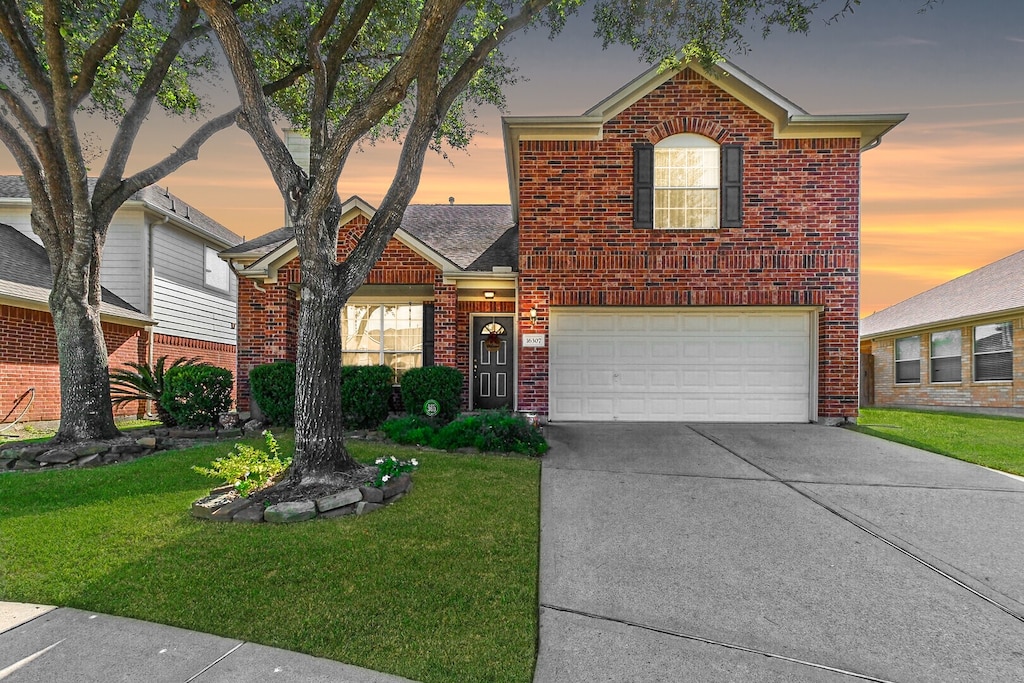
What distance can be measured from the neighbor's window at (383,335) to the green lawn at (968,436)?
9.06 metres

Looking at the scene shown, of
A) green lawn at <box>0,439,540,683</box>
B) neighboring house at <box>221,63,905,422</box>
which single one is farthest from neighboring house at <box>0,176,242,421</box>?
neighboring house at <box>221,63,905,422</box>

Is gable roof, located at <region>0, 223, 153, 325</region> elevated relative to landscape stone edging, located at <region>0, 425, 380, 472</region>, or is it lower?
elevated

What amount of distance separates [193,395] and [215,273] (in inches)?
390

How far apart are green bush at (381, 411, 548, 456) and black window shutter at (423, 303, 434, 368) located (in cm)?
343

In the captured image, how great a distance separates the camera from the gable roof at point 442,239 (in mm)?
11125

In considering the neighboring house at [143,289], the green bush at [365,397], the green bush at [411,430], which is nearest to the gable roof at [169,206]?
the neighboring house at [143,289]

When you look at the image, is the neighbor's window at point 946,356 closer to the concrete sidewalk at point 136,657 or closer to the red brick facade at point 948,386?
the red brick facade at point 948,386

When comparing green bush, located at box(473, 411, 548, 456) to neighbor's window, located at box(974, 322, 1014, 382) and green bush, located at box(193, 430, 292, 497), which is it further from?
neighbor's window, located at box(974, 322, 1014, 382)

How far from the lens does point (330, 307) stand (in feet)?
20.0

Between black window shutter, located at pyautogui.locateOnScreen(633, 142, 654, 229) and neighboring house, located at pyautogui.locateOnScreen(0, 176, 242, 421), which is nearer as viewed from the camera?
black window shutter, located at pyautogui.locateOnScreen(633, 142, 654, 229)

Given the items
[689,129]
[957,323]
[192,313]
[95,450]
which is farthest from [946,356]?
[192,313]

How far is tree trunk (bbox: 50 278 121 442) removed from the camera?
845 centimetres

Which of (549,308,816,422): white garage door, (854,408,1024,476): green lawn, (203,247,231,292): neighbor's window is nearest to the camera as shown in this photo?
(854,408,1024,476): green lawn

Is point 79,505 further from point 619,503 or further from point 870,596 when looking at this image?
point 870,596
